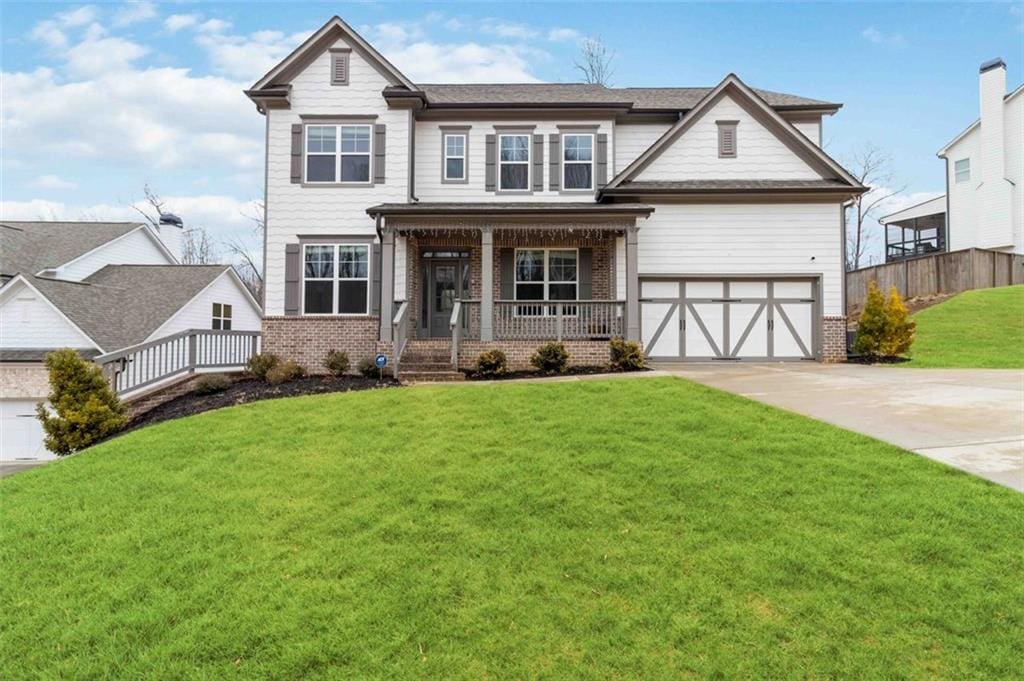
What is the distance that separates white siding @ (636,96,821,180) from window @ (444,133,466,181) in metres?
5.13

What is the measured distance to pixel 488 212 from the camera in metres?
14.1

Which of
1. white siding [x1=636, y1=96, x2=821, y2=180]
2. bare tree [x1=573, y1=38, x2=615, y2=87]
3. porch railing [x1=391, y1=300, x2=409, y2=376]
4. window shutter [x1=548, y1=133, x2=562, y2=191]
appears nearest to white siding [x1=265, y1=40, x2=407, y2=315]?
porch railing [x1=391, y1=300, x2=409, y2=376]

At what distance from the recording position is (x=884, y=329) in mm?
14992

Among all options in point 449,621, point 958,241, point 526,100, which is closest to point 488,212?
point 526,100

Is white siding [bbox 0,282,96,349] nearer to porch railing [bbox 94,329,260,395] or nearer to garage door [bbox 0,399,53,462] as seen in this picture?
garage door [bbox 0,399,53,462]

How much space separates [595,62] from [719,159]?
2060 centimetres

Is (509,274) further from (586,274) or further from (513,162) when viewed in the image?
(513,162)

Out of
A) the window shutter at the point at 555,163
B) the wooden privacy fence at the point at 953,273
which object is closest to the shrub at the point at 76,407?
the window shutter at the point at 555,163

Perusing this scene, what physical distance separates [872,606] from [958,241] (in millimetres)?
34271

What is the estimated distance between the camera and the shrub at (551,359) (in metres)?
13.1

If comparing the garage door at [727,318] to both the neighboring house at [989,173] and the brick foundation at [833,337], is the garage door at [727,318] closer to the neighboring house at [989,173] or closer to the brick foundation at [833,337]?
the brick foundation at [833,337]

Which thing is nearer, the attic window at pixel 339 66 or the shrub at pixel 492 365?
the shrub at pixel 492 365

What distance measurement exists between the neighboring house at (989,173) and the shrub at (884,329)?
58.9 ft

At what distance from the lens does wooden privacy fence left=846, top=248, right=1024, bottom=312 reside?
2311 centimetres
